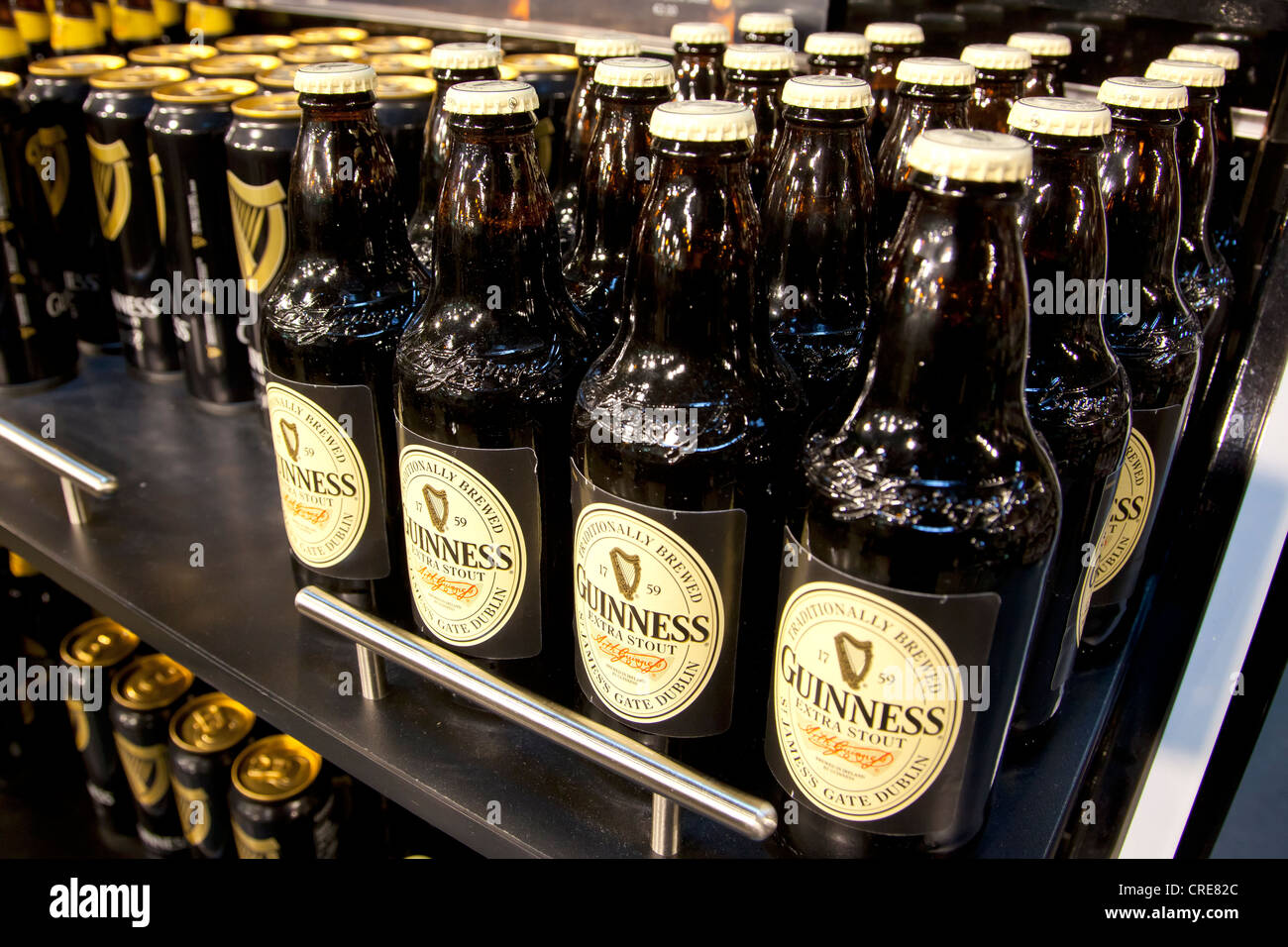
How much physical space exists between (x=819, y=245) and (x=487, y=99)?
0.30 metres

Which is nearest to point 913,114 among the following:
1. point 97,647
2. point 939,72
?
point 939,72

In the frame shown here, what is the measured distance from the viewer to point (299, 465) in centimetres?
91

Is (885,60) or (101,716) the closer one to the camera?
(885,60)

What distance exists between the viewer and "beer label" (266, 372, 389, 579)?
2.86 ft

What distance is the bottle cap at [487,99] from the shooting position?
28.4 inches

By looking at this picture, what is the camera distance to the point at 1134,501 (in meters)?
0.90

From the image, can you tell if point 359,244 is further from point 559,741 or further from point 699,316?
point 559,741

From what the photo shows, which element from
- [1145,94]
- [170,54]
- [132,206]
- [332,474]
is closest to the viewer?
[1145,94]

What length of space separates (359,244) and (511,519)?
299 millimetres

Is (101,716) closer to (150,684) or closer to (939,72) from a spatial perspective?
(150,684)

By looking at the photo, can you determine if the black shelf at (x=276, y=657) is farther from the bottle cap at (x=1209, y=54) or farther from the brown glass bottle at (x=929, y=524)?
the bottle cap at (x=1209, y=54)

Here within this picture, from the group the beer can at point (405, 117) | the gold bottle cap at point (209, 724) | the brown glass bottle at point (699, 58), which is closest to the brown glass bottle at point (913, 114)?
the brown glass bottle at point (699, 58)
